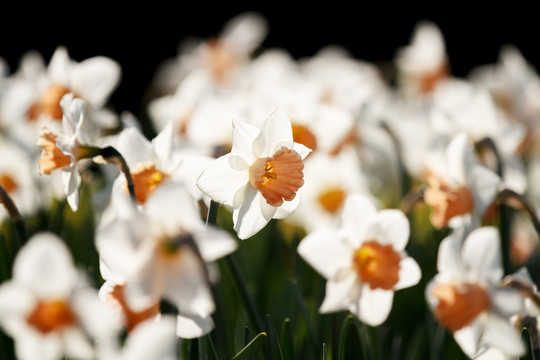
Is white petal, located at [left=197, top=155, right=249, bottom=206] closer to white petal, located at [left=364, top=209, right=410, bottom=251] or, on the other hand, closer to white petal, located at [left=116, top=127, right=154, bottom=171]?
white petal, located at [left=116, top=127, right=154, bottom=171]

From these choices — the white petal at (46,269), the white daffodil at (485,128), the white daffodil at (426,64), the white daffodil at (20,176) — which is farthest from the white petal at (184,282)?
the white daffodil at (426,64)

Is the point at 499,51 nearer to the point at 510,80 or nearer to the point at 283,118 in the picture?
the point at 510,80

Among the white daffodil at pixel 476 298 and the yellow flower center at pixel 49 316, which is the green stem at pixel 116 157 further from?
the white daffodil at pixel 476 298

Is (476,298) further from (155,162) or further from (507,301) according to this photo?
(155,162)

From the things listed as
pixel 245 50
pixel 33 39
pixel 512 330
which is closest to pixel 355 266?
pixel 512 330

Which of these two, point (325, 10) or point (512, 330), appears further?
point (325, 10)

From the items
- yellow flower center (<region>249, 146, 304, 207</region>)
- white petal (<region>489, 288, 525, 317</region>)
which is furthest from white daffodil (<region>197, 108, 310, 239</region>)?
white petal (<region>489, 288, 525, 317</region>)

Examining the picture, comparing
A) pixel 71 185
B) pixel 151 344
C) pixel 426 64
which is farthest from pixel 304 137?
pixel 426 64
